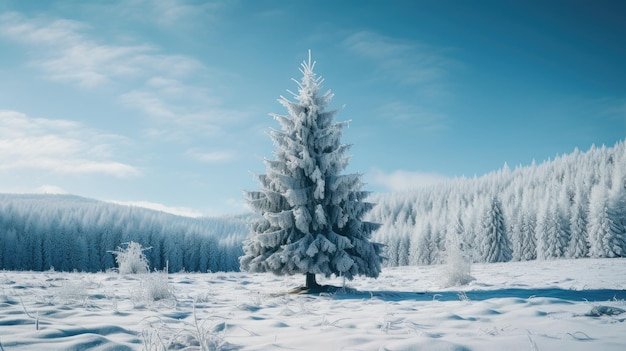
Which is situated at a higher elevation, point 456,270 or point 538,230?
point 538,230

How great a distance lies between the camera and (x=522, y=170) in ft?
519

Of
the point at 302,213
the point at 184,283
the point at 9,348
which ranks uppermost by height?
the point at 302,213

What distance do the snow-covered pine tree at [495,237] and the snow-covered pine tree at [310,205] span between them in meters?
44.0

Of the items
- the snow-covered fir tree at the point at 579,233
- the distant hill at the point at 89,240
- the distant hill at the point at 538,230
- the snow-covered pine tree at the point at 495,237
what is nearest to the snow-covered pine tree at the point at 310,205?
the distant hill at the point at 538,230

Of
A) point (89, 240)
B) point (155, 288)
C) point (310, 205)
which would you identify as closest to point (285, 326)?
point (155, 288)

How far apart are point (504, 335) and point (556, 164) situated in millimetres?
172383

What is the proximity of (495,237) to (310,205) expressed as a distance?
152 ft

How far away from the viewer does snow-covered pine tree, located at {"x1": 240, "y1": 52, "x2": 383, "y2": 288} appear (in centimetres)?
1225

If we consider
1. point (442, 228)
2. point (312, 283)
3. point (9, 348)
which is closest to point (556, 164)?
point (442, 228)

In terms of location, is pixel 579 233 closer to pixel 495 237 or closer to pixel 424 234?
pixel 495 237

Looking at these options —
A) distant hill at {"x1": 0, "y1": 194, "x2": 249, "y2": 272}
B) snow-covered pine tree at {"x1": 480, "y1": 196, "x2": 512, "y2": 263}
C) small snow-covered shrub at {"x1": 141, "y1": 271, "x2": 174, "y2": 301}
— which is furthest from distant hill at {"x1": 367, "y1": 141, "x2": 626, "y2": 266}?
distant hill at {"x1": 0, "y1": 194, "x2": 249, "y2": 272}

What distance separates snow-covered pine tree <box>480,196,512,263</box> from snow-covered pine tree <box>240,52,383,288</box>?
1733 inches

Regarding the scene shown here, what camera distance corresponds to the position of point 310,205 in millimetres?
13242

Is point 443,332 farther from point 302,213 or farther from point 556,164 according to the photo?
point 556,164
